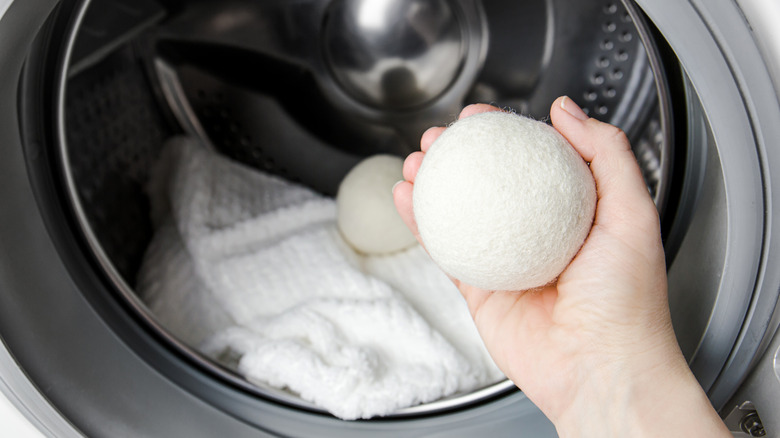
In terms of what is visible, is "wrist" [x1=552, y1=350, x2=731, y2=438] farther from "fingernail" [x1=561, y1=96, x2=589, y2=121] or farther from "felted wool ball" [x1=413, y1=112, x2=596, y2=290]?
"fingernail" [x1=561, y1=96, x2=589, y2=121]

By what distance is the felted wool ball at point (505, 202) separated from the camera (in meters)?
0.43

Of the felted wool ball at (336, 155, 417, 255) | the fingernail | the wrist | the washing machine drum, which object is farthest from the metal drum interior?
the wrist

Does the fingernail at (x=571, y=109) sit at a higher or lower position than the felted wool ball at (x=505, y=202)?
higher

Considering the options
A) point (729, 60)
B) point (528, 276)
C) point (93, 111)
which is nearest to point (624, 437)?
point (528, 276)

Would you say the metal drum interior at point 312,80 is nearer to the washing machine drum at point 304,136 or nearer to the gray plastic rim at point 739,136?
the washing machine drum at point 304,136

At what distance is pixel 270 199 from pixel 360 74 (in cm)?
24

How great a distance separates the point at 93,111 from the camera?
2.54ft

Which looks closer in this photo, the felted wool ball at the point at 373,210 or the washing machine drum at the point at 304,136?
the washing machine drum at the point at 304,136

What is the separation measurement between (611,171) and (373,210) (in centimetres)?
35

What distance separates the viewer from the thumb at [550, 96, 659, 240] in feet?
1.49

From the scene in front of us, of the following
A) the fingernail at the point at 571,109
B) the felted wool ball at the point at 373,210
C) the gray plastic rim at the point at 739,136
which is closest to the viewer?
the gray plastic rim at the point at 739,136

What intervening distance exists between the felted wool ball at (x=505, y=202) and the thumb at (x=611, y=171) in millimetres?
16

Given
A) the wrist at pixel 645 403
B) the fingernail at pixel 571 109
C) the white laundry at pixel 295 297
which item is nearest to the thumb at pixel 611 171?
the fingernail at pixel 571 109

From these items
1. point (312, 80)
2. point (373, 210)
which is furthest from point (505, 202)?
point (312, 80)
